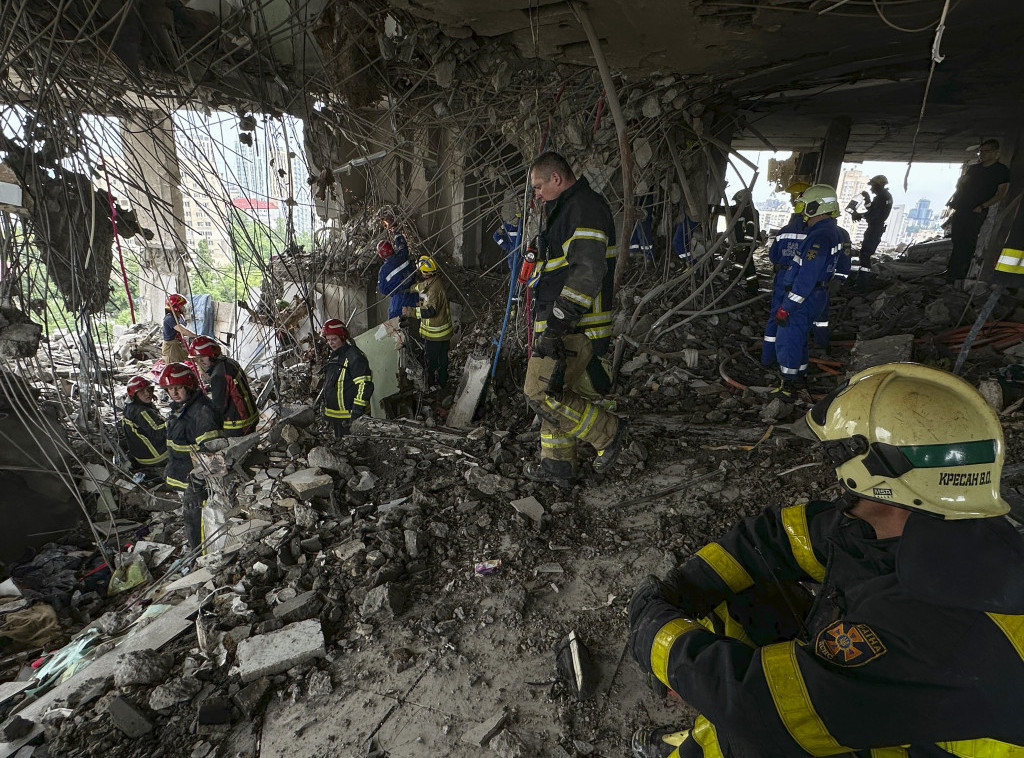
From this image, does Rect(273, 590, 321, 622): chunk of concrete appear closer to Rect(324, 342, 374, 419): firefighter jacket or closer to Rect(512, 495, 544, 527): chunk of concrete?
Rect(512, 495, 544, 527): chunk of concrete

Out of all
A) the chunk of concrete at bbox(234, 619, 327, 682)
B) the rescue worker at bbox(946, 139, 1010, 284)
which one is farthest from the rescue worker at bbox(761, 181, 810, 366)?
the chunk of concrete at bbox(234, 619, 327, 682)

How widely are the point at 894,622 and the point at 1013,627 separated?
20 cm

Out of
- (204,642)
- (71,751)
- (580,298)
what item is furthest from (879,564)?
(71,751)

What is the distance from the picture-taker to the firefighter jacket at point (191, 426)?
13.6 feet

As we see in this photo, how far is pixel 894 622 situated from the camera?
116 centimetres

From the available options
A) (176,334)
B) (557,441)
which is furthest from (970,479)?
(176,334)

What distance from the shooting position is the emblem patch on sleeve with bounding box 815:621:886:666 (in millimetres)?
1147

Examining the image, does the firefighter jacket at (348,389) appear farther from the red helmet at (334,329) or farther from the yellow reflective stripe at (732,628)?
the yellow reflective stripe at (732,628)

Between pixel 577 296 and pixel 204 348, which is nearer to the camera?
pixel 577 296

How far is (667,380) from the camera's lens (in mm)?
5484

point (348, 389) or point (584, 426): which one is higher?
point (348, 389)

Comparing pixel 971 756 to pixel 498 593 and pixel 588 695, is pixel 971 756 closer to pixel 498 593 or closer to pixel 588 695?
pixel 588 695

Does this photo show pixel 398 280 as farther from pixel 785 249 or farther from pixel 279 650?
pixel 279 650

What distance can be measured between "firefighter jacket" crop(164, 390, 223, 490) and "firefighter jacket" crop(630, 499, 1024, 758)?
3.89m
